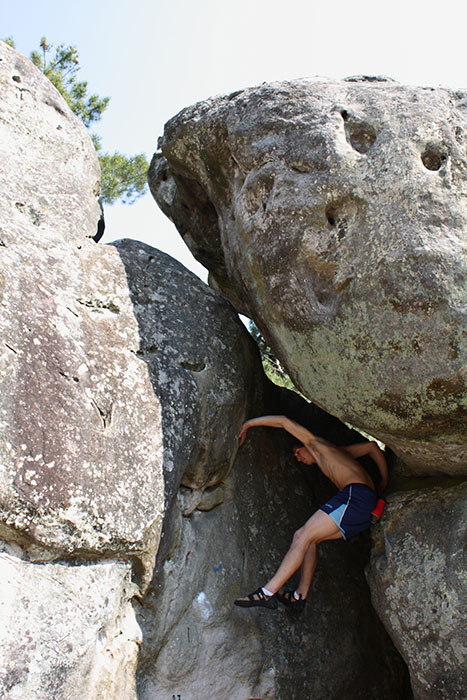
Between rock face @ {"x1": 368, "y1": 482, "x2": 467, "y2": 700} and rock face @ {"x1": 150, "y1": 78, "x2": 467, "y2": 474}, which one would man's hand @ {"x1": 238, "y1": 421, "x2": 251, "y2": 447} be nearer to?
rock face @ {"x1": 150, "y1": 78, "x2": 467, "y2": 474}

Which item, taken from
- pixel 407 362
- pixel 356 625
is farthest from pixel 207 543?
pixel 407 362

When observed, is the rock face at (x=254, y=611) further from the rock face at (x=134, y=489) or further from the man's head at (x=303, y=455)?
the man's head at (x=303, y=455)

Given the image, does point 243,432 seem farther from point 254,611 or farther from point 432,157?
point 432,157

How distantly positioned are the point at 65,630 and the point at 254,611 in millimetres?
1128

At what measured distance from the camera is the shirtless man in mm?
3404

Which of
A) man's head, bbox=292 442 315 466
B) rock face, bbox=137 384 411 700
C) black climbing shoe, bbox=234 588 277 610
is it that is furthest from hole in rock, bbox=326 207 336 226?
black climbing shoe, bbox=234 588 277 610

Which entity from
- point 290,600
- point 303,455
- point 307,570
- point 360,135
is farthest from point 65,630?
point 360,135

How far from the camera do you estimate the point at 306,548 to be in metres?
3.49

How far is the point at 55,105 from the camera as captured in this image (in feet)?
14.0

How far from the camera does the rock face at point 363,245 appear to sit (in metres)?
2.94

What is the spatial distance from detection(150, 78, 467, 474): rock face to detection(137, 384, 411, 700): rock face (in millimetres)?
776

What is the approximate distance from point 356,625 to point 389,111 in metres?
2.88

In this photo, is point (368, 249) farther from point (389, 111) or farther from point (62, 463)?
point (62, 463)

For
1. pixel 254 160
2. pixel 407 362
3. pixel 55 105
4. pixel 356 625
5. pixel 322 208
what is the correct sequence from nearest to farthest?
pixel 407 362
pixel 322 208
pixel 254 160
pixel 356 625
pixel 55 105
